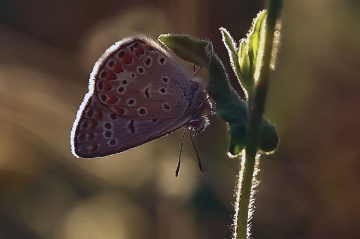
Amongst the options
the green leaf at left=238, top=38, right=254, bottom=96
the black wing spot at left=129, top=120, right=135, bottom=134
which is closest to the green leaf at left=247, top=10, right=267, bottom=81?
the green leaf at left=238, top=38, right=254, bottom=96

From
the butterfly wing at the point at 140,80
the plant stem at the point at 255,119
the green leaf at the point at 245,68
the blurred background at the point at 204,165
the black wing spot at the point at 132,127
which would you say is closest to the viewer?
the plant stem at the point at 255,119

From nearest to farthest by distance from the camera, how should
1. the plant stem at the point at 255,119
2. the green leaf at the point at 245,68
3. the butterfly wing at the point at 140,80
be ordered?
the plant stem at the point at 255,119 → the green leaf at the point at 245,68 → the butterfly wing at the point at 140,80

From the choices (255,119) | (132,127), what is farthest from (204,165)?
(255,119)

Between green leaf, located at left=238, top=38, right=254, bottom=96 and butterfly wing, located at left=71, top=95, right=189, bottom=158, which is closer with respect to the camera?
green leaf, located at left=238, top=38, right=254, bottom=96

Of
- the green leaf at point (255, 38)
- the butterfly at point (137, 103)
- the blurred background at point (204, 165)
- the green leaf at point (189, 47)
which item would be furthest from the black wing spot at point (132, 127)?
the blurred background at point (204, 165)

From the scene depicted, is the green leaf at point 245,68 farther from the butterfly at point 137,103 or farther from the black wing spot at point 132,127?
the black wing spot at point 132,127

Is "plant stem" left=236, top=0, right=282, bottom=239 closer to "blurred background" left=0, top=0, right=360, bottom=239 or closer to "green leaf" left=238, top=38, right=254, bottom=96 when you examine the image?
"green leaf" left=238, top=38, right=254, bottom=96

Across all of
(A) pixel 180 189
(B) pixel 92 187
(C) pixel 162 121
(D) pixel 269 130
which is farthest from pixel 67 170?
(D) pixel 269 130
